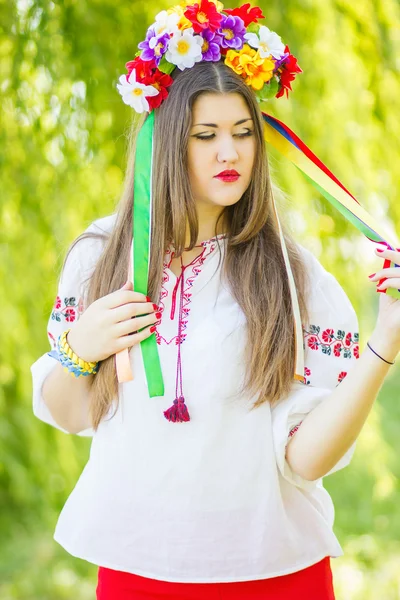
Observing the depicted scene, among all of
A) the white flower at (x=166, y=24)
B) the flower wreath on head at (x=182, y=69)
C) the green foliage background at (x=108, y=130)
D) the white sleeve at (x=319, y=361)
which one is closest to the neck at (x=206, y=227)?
the flower wreath on head at (x=182, y=69)

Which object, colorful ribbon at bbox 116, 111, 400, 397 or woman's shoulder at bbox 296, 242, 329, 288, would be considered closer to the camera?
colorful ribbon at bbox 116, 111, 400, 397

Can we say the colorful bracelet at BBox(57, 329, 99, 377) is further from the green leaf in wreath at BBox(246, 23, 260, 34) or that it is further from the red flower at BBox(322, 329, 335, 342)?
the green leaf in wreath at BBox(246, 23, 260, 34)

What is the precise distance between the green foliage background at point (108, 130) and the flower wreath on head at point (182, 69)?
0.80 meters

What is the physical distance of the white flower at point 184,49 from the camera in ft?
4.35

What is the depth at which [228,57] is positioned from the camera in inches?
52.9

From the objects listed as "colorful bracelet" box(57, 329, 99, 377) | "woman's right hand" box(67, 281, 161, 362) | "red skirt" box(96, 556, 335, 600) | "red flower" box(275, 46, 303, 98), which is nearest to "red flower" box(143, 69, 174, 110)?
"red flower" box(275, 46, 303, 98)

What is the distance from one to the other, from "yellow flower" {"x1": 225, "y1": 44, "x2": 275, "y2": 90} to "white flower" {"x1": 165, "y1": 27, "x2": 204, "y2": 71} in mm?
56

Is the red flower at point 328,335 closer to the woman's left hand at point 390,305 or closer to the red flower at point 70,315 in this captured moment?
the woman's left hand at point 390,305

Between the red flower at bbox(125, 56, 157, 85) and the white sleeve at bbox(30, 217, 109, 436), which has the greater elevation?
the red flower at bbox(125, 56, 157, 85)

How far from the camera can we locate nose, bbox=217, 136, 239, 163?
1298mm

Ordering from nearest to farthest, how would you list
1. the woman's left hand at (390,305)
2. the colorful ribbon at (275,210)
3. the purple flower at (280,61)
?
the woman's left hand at (390,305)
the colorful ribbon at (275,210)
the purple flower at (280,61)

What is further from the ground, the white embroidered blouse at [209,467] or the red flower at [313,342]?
the red flower at [313,342]

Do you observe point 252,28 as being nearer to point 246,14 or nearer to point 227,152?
point 246,14

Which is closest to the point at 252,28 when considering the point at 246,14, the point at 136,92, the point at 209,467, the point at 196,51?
the point at 246,14
